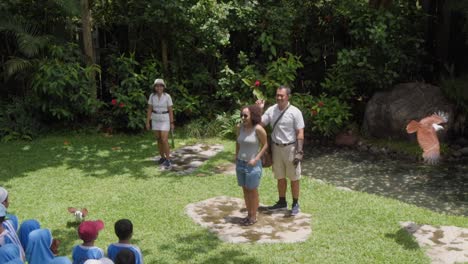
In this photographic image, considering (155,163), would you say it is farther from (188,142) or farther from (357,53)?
(357,53)

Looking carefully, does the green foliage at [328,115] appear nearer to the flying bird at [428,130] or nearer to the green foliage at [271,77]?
the green foliage at [271,77]

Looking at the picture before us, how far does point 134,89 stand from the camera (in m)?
11.0

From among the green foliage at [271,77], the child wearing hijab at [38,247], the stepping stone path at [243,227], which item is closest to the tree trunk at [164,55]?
the green foliage at [271,77]

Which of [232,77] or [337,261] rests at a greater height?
[232,77]

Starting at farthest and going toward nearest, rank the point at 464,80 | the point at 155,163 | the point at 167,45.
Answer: the point at 167,45 → the point at 464,80 → the point at 155,163

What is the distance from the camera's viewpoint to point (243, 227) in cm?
586

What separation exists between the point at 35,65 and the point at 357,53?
21.1ft

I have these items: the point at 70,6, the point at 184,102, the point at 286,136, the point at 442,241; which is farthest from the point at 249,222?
the point at 70,6

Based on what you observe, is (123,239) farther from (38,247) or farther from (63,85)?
(63,85)

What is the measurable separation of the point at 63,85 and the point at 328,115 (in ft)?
17.1

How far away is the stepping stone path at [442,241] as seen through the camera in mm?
5016

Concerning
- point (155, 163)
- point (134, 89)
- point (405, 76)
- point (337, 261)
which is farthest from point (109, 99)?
point (337, 261)

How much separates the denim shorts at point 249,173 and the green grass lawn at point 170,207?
26.5 inches

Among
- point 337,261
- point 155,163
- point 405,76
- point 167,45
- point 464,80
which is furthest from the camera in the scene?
point 167,45
